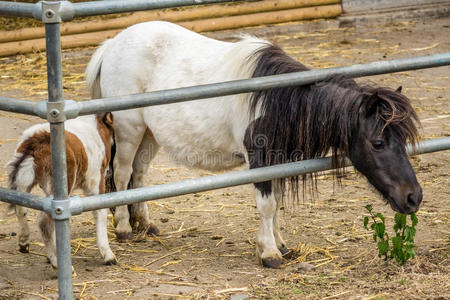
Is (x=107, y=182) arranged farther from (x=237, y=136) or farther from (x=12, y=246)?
(x=237, y=136)

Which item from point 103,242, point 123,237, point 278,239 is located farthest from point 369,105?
point 123,237

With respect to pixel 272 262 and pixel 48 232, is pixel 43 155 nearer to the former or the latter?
pixel 48 232

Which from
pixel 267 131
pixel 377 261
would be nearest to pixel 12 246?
pixel 267 131

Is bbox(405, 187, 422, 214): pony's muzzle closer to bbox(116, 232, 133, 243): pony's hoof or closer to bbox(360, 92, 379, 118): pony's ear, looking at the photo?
bbox(360, 92, 379, 118): pony's ear

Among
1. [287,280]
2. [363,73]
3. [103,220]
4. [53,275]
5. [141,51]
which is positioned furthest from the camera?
[141,51]

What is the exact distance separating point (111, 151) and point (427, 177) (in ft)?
8.69

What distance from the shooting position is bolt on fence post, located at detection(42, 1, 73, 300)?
2.78 metres

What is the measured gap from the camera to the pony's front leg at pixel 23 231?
430 centimetres

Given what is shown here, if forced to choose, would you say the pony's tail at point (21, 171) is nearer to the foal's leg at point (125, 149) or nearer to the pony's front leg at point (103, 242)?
the pony's front leg at point (103, 242)

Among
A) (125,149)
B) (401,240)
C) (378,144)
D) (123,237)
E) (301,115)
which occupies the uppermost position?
(301,115)

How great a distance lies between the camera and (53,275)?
407 cm

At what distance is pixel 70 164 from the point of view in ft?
13.1

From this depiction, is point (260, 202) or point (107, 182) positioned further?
point (107, 182)

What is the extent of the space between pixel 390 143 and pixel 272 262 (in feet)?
3.67
